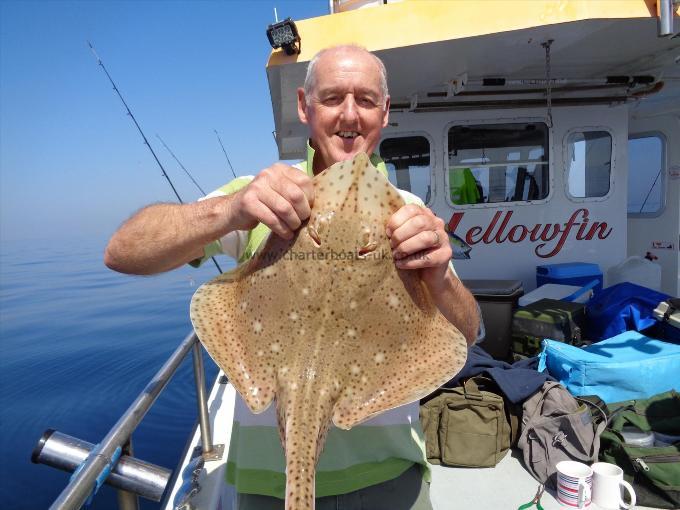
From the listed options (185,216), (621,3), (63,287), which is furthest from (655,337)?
(63,287)

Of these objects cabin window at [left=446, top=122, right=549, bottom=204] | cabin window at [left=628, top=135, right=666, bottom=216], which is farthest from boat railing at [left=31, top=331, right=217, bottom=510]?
cabin window at [left=628, top=135, right=666, bottom=216]

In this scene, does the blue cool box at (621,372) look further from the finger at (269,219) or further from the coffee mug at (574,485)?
the finger at (269,219)

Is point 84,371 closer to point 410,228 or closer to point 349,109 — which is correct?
point 349,109

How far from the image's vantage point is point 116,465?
6.77ft

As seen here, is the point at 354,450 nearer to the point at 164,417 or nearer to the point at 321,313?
the point at 321,313

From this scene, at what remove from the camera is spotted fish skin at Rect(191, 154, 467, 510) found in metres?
1.44

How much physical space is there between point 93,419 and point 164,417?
176cm

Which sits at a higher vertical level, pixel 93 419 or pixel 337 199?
pixel 337 199

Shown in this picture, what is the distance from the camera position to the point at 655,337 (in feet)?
16.1

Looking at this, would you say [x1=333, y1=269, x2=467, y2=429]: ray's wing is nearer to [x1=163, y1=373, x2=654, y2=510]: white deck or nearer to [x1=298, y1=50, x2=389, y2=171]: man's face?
[x1=298, y1=50, x2=389, y2=171]: man's face

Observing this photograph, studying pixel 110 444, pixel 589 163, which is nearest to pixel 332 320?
pixel 110 444

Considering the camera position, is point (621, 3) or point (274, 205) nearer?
point (274, 205)

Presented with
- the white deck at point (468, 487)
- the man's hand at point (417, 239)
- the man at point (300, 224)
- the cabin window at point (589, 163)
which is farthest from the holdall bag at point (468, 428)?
the cabin window at point (589, 163)

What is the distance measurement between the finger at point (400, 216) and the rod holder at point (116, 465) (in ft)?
5.54
